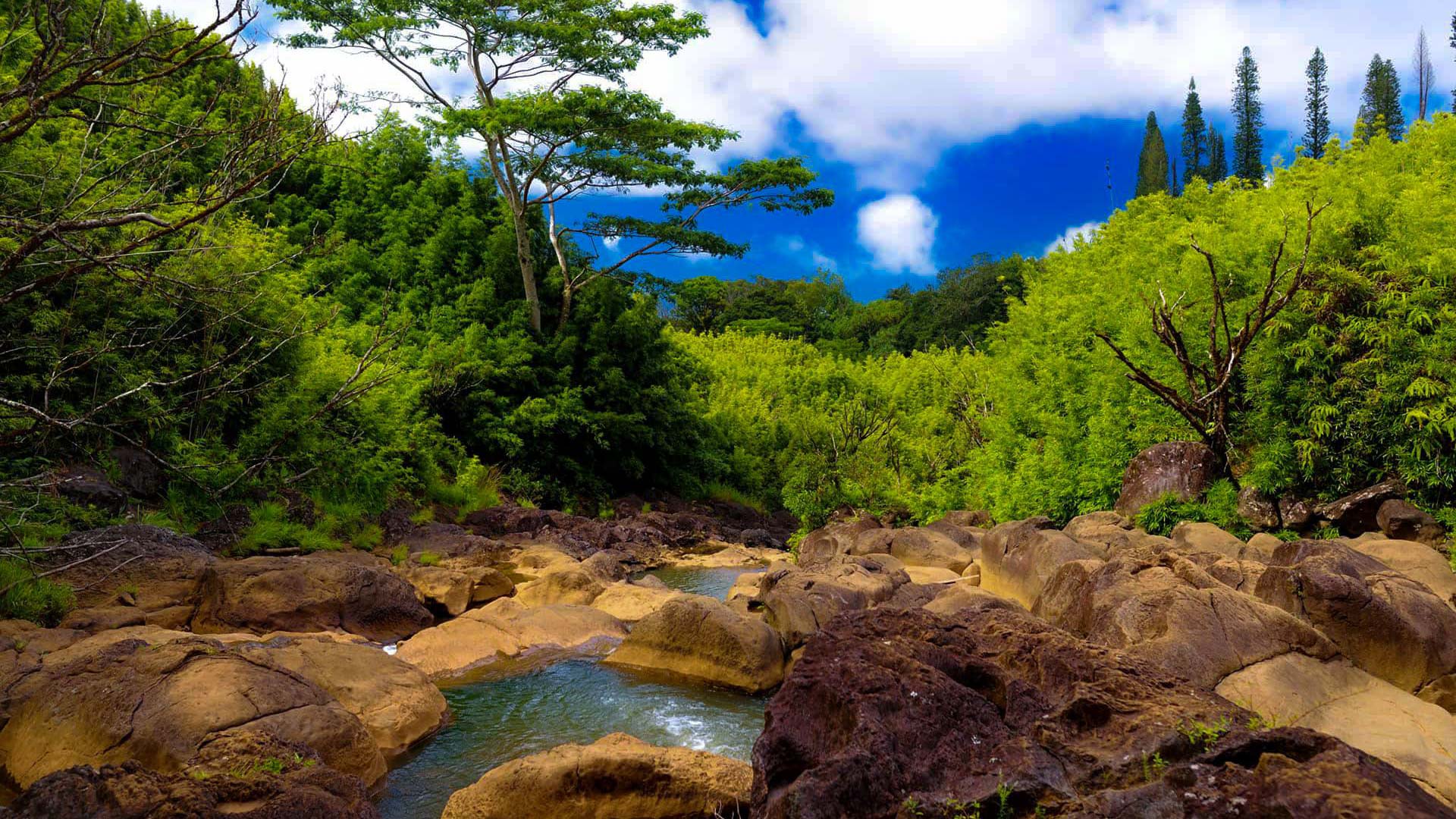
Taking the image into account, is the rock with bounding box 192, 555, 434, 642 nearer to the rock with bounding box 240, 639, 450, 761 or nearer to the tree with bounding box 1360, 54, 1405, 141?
the rock with bounding box 240, 639, 450, 761

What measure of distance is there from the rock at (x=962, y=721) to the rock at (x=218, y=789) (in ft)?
7.12

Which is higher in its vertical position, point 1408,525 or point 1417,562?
point 1408,525

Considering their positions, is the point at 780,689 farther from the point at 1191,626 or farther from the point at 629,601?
the point at 629,601

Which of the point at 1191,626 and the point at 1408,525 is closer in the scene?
the point at 1191,626

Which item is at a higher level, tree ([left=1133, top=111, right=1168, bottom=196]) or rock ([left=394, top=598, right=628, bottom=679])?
tree ([left=1133, top=111, right=1168, bottom=196])

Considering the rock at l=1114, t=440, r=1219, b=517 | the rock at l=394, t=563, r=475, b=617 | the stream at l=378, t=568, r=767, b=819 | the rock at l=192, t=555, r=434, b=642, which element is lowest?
the stream at l=378, t=568, r=767, b=819

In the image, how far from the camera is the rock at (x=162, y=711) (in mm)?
5152

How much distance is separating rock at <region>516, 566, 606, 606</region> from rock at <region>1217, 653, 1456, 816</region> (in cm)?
868

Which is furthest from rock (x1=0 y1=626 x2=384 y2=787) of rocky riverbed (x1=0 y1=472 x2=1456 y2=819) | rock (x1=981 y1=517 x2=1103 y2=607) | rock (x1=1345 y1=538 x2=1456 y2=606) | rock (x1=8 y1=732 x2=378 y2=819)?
rock (x1=1345 y1=538 x2=1456 y2=606)

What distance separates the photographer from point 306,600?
951cm

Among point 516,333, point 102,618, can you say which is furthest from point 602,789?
point 516,333

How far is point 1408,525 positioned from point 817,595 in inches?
270

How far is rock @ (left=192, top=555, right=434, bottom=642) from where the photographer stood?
9.16 m

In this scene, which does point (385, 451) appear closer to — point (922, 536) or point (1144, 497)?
point (922, 536)
